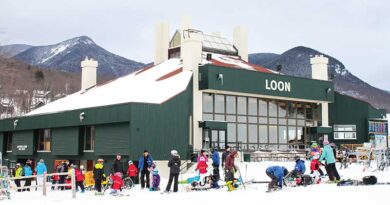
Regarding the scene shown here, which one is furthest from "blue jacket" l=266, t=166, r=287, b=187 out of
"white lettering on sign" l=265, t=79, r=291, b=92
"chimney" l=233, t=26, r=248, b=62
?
"chimney" l=233, t=26, r=248, b=62

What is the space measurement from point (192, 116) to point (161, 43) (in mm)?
16000

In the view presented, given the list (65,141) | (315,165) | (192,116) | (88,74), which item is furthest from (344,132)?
(315,165)

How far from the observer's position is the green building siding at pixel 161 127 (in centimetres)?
3008

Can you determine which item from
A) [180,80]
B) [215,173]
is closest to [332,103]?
[180,80]

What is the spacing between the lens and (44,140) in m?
38.8

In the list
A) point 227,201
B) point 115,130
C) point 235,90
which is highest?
point 235,90

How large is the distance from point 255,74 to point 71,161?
13.1m

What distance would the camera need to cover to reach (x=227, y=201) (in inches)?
586

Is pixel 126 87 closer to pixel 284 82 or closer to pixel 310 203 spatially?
pixel 284 82

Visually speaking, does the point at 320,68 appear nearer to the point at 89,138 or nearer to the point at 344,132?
the point at 344,132

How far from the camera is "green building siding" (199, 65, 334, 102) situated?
3428 centimetres

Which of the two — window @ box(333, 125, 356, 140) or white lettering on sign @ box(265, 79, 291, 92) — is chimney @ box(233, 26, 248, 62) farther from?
white lettering on sign @ box(265, 79, 291, 92)

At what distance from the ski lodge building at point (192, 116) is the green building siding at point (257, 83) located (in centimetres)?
6

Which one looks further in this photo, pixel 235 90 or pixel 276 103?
pixel 276 103
